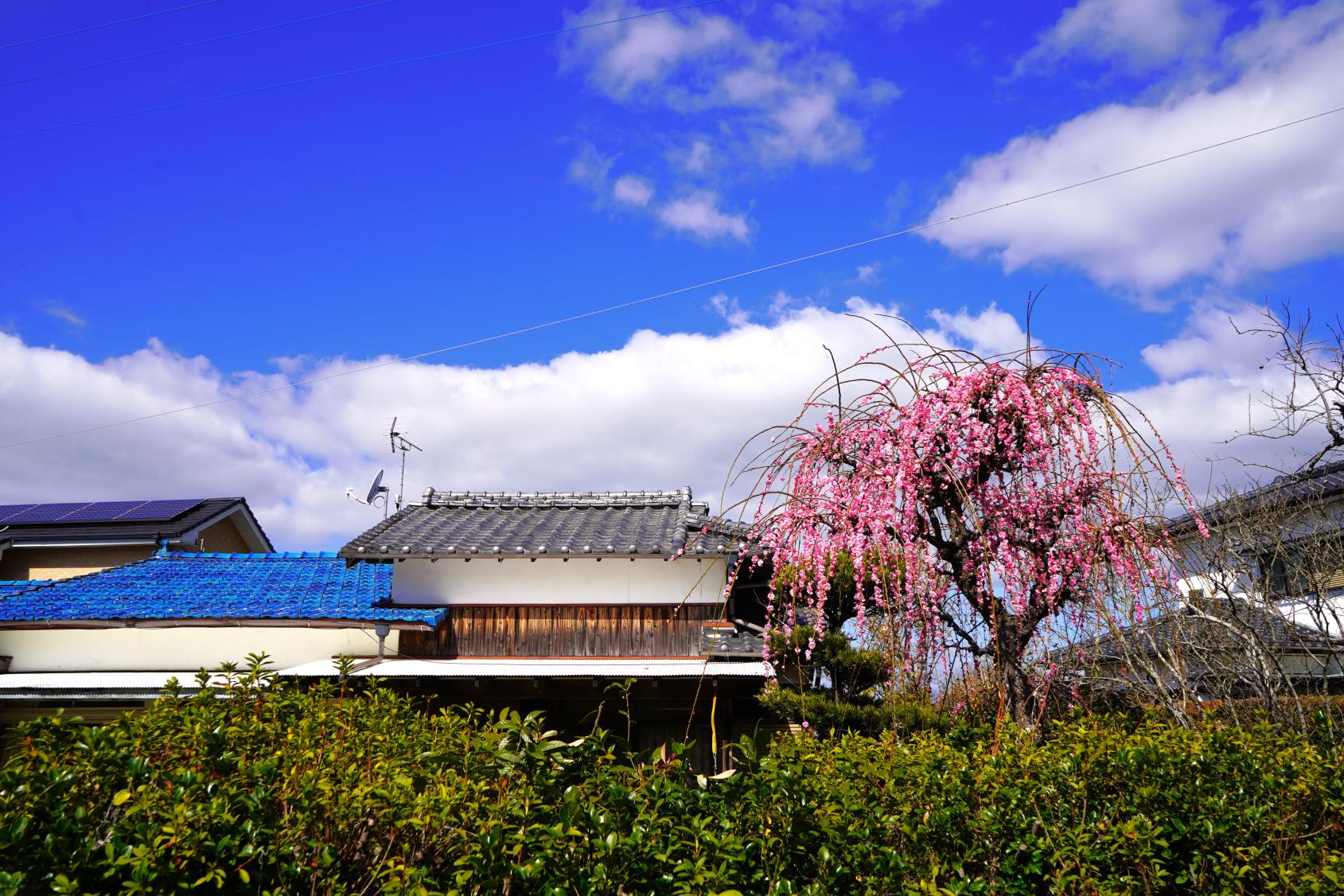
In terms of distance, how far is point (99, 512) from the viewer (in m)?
17.6

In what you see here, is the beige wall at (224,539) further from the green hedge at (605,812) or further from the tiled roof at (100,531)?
the green hedge at (605,812)

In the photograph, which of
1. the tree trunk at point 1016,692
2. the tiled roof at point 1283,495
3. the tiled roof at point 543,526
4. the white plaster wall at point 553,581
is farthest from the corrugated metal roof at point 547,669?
the tiled roof at point 1283,495

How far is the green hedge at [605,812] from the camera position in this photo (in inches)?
99.0

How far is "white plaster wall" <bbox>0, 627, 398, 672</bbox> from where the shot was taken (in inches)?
525

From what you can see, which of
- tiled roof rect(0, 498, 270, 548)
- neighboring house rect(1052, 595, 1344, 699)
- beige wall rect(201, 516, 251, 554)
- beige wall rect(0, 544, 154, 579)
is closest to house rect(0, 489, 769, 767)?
tiled roof rect(0, 498, 270, 548)

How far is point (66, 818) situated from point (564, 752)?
1.51 metres

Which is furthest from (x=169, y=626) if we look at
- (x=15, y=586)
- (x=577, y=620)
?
(x=577, y=620)

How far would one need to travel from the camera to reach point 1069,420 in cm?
496

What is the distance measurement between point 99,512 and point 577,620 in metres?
11.1

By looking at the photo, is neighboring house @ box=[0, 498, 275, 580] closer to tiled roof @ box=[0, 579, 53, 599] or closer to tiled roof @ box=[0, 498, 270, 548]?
tiled roof @ box=[0, 498, 270, 548]

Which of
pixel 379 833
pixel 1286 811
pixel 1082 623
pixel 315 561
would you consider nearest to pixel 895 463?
pixel 1082 623

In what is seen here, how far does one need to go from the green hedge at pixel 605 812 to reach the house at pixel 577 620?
773 cm

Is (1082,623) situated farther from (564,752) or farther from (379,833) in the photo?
(379,833)

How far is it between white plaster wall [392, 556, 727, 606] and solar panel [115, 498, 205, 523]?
Answer: 653 centimetres
